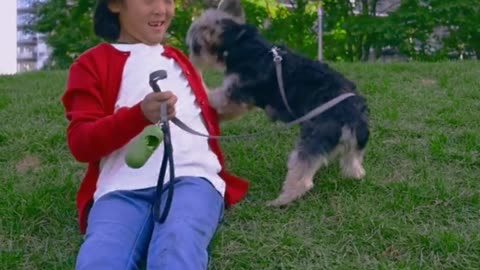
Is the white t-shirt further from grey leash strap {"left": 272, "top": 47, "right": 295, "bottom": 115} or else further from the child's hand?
grey leash strap {"left": 272, "top": 47, "right": 295, "bottom": 115}

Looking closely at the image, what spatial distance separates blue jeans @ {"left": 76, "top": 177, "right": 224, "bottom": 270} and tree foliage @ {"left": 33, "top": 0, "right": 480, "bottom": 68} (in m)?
15.7

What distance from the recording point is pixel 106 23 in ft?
11.7

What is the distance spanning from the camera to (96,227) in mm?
2887

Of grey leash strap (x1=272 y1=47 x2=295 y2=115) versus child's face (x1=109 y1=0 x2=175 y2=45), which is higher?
child's face (x1=109 y1=0 x2=175 y2=45)

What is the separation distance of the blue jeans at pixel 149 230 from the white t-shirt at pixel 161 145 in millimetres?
59

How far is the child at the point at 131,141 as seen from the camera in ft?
9.23

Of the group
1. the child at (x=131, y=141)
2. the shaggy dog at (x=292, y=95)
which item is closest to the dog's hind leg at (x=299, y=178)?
the shaggy dog at (x=292, y=95)

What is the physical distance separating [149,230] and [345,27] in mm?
17869

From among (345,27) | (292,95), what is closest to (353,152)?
(292,95)

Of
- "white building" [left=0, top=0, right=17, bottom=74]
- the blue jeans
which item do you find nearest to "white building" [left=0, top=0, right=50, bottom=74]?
"white building" [left=0, top=0, right=17, bottom=74]

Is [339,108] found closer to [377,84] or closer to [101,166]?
[101,166]

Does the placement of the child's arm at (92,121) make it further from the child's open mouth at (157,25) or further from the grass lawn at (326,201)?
the grass lawn at (326,201)

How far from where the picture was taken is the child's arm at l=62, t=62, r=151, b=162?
2979 mm

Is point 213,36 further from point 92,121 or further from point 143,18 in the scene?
point 92,121
